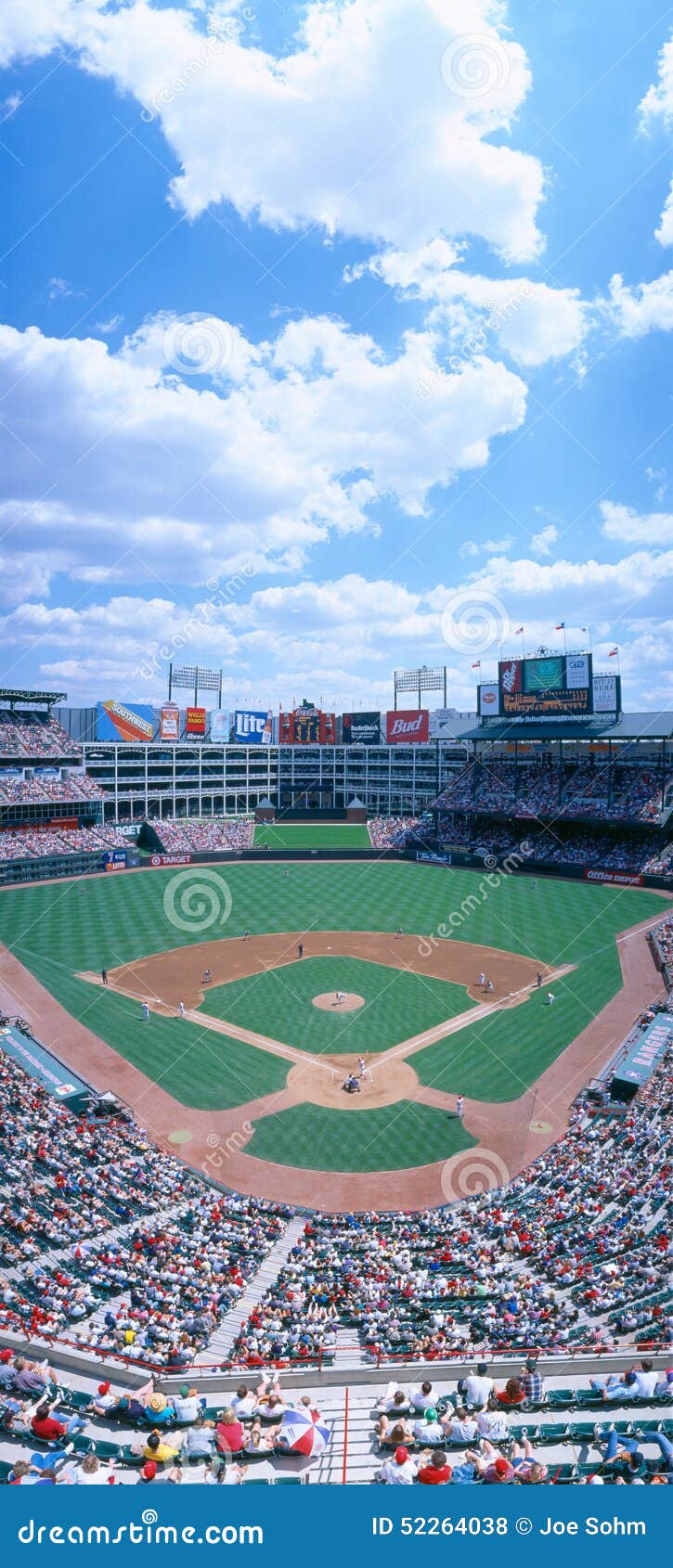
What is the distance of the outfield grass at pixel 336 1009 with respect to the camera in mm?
33156

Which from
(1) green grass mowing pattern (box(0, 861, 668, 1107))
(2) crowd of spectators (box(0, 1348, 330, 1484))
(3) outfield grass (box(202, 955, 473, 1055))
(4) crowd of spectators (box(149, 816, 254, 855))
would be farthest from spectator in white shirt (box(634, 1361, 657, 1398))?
(4) crowd of spectators (box(149, 816, 254, 855))

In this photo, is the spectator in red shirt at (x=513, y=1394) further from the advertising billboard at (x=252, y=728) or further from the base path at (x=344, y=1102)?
the advertising billboard at (x=252, y=728)

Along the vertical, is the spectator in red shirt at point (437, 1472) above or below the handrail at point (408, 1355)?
above

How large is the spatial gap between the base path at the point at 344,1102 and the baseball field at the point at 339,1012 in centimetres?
9

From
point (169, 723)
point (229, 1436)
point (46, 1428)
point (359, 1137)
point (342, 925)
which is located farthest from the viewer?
point (169, 723)

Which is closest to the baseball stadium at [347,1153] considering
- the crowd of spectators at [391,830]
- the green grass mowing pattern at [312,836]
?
the green grass mowing pattern at [312,836]

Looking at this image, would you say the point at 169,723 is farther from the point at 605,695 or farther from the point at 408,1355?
the point at 408,1355

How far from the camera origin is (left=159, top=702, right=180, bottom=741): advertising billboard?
92.6m

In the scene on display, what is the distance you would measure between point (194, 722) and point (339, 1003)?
6376 centimetres

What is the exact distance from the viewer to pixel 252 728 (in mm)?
100188

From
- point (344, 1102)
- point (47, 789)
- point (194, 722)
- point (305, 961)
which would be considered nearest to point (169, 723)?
point (194, 722)

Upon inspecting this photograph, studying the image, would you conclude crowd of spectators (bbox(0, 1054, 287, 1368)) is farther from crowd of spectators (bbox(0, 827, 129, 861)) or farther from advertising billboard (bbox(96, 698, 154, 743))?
advertising billboard (bbox(96, 698, 154, 743))

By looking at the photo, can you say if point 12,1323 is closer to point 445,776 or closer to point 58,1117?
point 58,1117

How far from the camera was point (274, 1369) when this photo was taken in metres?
13.2
